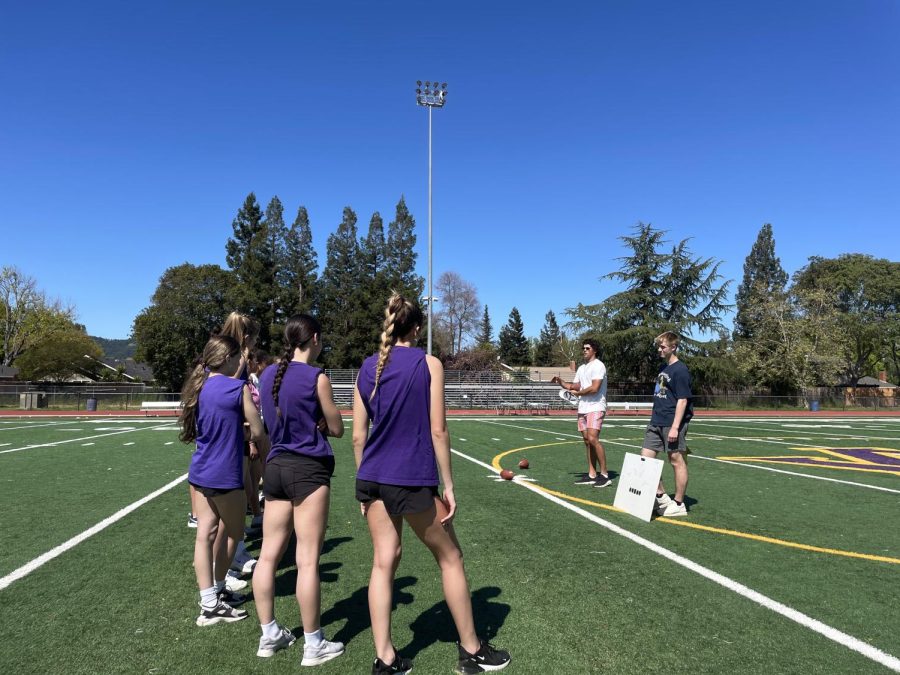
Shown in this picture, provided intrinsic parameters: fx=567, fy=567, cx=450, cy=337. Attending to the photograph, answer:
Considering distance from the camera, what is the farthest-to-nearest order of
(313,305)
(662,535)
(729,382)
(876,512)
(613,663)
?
1. (313,305)
2. (729,382)
3. (876,512)
4. (662,535)
5. (613,663)

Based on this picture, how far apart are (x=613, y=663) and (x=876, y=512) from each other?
5.63 m

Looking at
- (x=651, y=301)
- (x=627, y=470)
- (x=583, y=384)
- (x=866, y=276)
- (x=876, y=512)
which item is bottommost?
(x=876, y=512)

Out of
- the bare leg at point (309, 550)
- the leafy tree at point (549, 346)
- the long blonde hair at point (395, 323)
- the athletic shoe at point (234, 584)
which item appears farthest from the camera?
the leafy tree at point (549, 346)

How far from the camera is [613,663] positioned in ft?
10.1

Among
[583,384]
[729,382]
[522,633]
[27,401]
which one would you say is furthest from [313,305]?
[522,633]

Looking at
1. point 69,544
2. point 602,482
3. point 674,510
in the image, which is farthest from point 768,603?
point 69,544

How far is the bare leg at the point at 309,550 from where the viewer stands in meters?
3.06

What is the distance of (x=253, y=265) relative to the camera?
53.4 metres

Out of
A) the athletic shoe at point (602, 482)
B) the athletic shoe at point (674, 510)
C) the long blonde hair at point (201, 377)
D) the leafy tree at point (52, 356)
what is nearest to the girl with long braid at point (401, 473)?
the long blonde hair at point (201, 377)

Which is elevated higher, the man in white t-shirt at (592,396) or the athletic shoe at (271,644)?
the man in white t-shirt at (592,396)

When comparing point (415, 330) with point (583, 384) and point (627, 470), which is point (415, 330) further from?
point (583, 384)

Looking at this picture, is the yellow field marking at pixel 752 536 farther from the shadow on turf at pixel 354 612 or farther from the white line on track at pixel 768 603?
the shadow on turf at pixel 354 612

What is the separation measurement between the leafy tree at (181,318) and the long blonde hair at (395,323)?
4974 cm

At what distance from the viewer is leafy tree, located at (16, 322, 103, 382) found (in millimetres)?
54906
